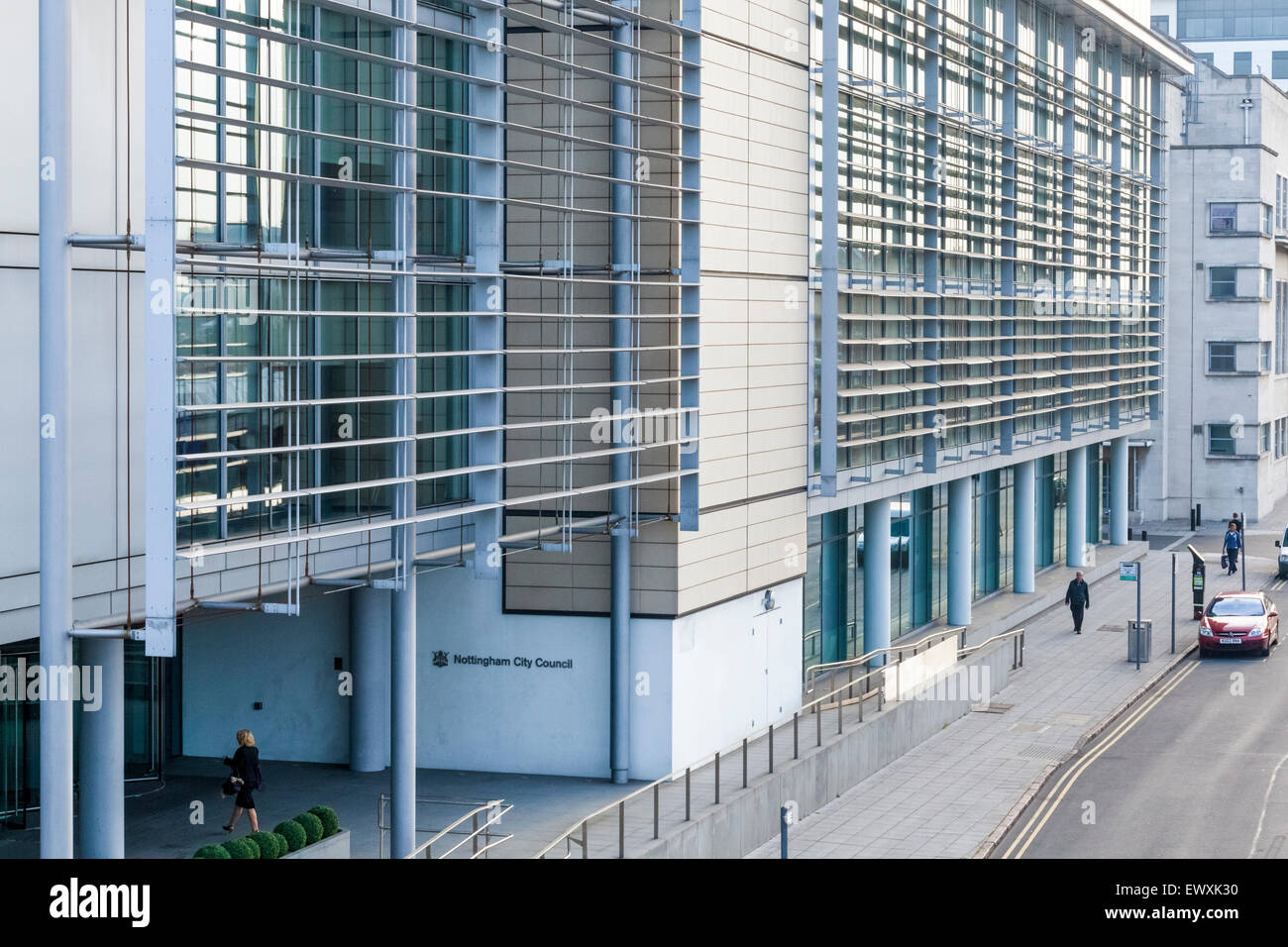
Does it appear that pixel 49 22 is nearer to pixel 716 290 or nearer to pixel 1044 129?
pixel 716 290

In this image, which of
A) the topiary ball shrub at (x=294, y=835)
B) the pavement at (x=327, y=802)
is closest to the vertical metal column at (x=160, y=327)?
the topiary ball shrub at (x=294, y=835)

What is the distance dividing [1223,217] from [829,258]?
4070 cm

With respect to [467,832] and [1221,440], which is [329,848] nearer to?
[467,832]

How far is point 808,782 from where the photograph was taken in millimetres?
22969

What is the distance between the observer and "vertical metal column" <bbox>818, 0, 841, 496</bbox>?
2745cm

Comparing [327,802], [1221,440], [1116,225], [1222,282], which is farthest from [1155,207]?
[327,802]

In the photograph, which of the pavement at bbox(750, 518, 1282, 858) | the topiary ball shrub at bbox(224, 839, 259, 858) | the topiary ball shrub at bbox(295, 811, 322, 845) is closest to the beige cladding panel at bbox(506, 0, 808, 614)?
the pavement at bbox(750, 518, 1282, 858)

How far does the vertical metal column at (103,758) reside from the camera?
15.3 m

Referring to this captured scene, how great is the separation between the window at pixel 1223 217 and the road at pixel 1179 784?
33472mm

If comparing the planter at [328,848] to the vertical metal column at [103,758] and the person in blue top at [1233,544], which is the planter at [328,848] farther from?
the person in blue top at [1233,544]

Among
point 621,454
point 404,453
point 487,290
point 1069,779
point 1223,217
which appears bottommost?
point 1069,779
